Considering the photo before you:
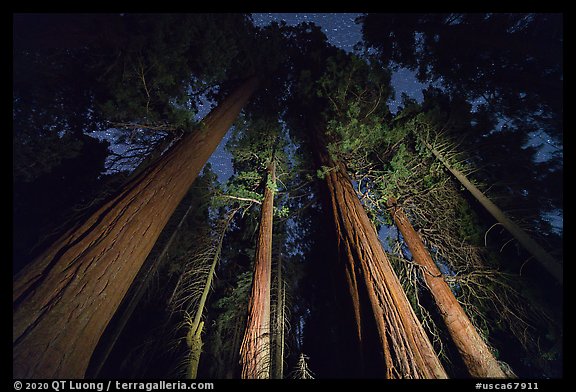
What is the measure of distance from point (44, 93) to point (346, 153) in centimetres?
605

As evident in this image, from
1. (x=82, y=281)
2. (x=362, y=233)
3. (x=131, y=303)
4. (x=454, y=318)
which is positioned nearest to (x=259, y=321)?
(x=362, y=233)

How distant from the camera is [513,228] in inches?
249

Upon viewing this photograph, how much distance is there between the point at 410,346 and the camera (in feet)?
9.10

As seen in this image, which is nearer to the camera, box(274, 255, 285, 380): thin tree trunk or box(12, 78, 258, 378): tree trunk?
box(12, 78, 258, 378): tree trunk

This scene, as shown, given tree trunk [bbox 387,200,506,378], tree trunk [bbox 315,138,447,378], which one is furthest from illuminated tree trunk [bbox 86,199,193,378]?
tree trunk [bbox 387,200,506,378]

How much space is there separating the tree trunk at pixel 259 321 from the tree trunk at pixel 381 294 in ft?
4.74

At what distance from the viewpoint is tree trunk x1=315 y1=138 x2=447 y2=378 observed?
2.68 metres

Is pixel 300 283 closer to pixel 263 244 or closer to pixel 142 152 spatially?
pixel 263 244

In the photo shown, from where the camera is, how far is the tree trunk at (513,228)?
566 cm

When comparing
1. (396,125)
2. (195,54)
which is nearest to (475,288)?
(396,125)

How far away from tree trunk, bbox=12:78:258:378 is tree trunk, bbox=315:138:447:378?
3048 mm

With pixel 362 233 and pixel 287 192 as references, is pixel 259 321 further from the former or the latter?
pixel 287 192

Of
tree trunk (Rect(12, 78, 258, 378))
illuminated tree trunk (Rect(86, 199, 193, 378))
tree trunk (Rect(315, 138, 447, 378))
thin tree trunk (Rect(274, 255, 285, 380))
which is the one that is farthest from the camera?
illuminated tree trunk (Rect(86, 199, 193, 378))

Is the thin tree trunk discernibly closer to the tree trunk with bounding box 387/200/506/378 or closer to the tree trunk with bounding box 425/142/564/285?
the tree trunk with bounding box 387/200/506/378
